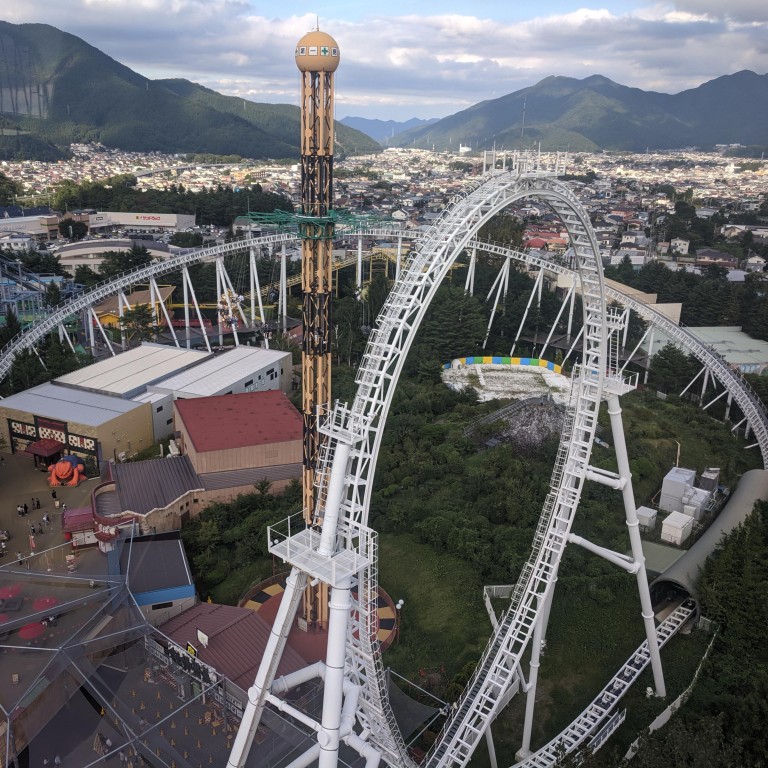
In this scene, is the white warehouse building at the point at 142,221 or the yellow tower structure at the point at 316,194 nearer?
the yellow tower structure at the point at 316,194

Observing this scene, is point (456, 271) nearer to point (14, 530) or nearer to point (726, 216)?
point (14, 530)

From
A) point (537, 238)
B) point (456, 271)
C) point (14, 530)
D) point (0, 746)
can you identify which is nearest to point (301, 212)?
point (0, 746)

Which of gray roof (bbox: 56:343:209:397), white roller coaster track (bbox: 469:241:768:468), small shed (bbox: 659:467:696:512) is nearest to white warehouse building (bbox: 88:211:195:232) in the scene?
gray roof (bbox: 56:343:209:397)

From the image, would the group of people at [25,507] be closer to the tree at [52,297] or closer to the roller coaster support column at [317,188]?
the roller coaster support column at [317,188]

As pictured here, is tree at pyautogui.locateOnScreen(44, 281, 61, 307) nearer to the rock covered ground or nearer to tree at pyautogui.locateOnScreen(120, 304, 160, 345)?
tree at pyautogui.locateOnScreen(120, 304, 160, 345)

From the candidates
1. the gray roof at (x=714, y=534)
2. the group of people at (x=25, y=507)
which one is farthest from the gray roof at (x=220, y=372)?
the gray roof at (x=714, y=534)

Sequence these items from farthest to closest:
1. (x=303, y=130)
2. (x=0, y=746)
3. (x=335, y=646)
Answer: (x=303, y=130) < (x=0, y=746) < (x=335, y=646)
